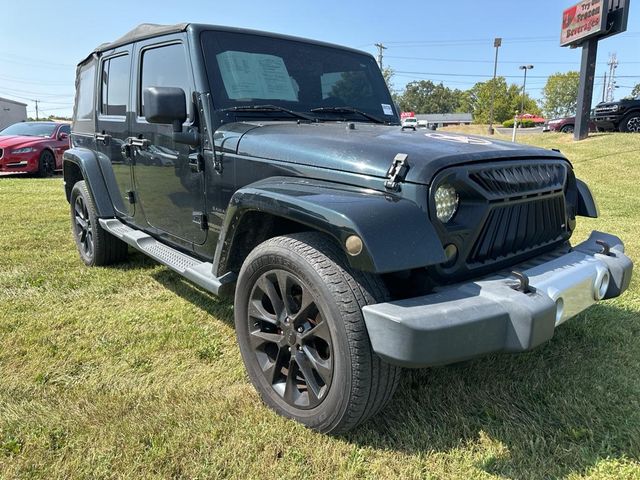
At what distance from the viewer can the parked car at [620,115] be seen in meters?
17.1

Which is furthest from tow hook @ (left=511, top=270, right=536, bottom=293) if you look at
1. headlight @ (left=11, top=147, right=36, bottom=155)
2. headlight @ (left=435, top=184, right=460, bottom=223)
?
headlight @ (left=11, top=147, right=36, bottom=155)

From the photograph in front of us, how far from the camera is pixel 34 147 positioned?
40.4 ft

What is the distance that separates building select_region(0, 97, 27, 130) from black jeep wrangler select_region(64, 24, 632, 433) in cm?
3819

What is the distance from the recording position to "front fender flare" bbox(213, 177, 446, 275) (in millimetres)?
1845

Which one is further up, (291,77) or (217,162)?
(291,77)

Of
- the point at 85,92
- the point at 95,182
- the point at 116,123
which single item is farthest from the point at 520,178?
the point at 85,92

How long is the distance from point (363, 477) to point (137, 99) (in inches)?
120

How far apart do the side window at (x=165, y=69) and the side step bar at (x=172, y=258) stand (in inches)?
36.8

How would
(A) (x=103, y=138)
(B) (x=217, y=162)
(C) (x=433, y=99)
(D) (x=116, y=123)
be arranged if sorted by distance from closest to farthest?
1. (B) (x=217, y=162)
2. (D) (x=116, y=123)
3. (A) (x=103, y=138)
4. (C) (x=433, y=99)

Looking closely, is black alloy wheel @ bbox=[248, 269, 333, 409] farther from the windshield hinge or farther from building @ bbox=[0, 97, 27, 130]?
building @ bbox=[0, 97, 27, 130]

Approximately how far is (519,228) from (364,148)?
866 millimetres

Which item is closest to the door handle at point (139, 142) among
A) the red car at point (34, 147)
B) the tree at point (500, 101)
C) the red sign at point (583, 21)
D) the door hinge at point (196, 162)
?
the door hinge at point (196, 162)

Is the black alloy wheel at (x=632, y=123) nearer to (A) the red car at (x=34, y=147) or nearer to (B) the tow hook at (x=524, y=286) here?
(A) the red car at (x=34, y=147)

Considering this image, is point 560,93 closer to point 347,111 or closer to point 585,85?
point 585,85
